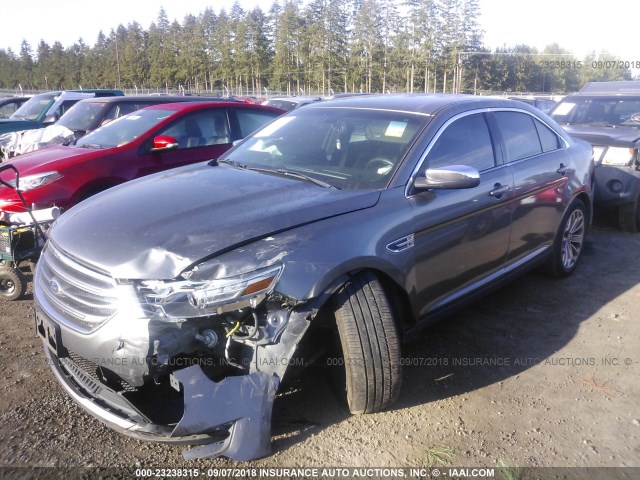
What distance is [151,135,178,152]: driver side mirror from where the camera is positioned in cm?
619

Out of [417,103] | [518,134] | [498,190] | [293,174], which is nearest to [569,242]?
[518,134]

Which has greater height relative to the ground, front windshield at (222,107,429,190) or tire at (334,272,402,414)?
front windshield at (222,107,429,190)

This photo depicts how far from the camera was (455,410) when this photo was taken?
3168 mm

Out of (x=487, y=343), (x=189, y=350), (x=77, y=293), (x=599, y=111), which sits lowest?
(x=487, y=343)

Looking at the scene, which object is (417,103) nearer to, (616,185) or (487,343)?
(487,343)

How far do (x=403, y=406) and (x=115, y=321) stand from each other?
1709 mm

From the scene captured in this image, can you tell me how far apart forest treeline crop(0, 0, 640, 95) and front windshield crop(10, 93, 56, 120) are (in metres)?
31.7

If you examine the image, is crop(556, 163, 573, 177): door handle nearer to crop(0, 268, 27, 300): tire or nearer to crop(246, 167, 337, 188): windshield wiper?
crop(246, 167, 337, 188): windshield wiper

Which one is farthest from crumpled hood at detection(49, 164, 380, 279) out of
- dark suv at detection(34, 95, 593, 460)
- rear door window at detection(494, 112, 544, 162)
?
rear door window at detection(494, 112, 544, 162)

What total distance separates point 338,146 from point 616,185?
15.4 feet

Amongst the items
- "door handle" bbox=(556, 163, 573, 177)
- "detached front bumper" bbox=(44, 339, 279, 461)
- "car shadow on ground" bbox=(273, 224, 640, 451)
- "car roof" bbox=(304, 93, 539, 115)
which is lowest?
"car shadow on ground" bbox=(273, 224, 640, 451)

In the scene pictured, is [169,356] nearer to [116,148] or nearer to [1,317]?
[1,317]

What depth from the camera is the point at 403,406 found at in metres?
3.20

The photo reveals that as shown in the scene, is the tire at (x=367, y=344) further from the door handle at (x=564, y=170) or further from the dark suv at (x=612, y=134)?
the dark suv at (x=612, y=134)
